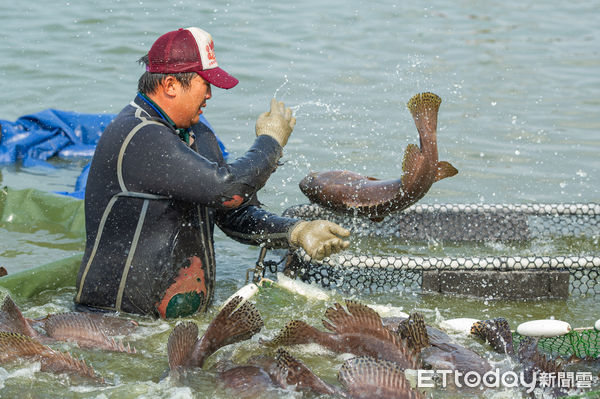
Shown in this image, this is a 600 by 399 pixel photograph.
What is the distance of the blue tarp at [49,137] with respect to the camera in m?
8.60

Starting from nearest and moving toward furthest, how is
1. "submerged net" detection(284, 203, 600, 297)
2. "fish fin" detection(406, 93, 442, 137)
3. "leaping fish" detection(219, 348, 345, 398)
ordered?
1. "leaping fish" detection(219, 348, 345, 398)
2. "fish fin" detection(406, 93, 442, 137)
3. "submerged net" detection(284, 203, 600, 297)

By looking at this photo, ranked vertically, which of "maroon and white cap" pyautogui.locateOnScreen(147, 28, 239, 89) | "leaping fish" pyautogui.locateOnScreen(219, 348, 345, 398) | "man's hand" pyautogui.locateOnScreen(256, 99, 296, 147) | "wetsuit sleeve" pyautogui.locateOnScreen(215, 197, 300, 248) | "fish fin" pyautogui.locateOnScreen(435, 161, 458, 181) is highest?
"maroon and white cap" pyautogui.locateOnScreen(147, 28, 239, 89)

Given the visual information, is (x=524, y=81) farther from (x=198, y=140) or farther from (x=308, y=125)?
(x=198, y=140)

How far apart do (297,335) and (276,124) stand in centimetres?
113

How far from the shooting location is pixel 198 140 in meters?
4.68

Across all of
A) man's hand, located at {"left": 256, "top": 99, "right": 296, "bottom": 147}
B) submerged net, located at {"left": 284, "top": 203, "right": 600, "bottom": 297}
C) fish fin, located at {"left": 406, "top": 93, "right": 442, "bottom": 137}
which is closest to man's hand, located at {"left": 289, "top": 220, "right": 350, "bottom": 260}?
man's hand, located at {"left": 256, "top": 99, "right": 296, "bottom": 147}

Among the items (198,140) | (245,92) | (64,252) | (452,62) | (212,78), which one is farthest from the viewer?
(452,62)

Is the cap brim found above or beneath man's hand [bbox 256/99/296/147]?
above

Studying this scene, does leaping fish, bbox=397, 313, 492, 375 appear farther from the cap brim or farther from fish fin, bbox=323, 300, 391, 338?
the cap brim

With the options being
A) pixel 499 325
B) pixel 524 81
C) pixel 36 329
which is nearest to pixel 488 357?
pixel 499 325

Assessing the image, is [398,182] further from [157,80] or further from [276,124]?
[157,80]

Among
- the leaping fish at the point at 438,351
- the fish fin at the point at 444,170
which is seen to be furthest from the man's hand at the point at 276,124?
the leaping fish at the point at 438,351

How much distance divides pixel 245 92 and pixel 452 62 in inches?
136

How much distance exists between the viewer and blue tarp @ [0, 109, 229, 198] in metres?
8.60
